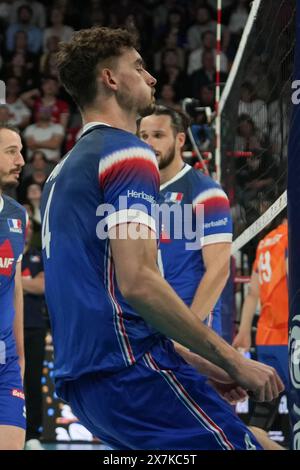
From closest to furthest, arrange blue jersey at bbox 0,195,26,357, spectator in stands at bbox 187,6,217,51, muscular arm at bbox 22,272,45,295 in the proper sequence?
blue jersey at bbox 0,195,26,357 → muscular arm at bbox 22,272,45,295 → spectator in stands at bbox 187,6,217,51

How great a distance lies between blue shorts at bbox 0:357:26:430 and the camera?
5.02 m

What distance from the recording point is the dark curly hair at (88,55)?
3256 millimetres

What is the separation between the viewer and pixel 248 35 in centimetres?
776

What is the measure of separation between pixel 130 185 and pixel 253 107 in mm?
5403

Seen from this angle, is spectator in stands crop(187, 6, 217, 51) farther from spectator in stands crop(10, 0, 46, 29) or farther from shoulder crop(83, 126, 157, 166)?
shoulder crop(83, 126, 157, 166)

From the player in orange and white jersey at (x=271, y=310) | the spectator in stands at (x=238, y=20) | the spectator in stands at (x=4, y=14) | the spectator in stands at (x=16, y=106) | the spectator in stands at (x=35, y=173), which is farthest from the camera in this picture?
the spectator in stands at (x=4, y=14)

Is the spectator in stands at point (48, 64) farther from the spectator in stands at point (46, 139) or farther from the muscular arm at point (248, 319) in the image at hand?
the muscular arm at point (248, 319)

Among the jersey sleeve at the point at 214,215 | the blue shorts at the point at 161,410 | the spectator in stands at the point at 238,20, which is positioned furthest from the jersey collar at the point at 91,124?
the spectator in stands at the point at 238,20

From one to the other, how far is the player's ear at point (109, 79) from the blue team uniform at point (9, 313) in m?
2.37

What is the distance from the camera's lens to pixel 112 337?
296 centimetres

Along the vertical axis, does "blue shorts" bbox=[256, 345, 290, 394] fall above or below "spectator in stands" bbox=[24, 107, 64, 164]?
below

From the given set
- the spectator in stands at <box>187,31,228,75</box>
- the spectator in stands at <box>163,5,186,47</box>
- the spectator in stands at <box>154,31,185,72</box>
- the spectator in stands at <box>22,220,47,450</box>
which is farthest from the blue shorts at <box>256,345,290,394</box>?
the spectator in stands at <box>163,5,186,47</box>
